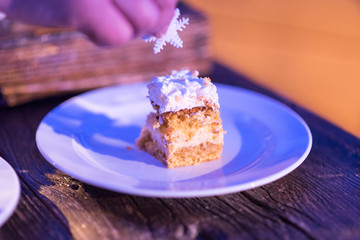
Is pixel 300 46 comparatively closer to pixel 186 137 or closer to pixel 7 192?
pixel 186 137

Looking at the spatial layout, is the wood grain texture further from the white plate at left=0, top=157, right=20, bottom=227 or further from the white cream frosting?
the white plate at left=0, top=157, right=20, bottom=227

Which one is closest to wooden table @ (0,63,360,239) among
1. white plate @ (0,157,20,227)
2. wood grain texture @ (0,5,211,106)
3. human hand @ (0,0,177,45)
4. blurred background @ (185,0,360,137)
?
white plate @ (0,157,20,227)

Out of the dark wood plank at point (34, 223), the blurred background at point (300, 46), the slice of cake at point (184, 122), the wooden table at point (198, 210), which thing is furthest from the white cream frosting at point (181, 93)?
the blurred background at point (300, 46)

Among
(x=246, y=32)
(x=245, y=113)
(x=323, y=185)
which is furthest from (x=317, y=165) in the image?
(x=246, y=32)

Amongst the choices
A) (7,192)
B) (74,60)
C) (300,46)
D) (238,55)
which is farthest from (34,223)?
(300,46)

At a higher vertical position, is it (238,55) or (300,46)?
(300,46)

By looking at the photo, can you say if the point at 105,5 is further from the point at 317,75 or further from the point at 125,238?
the point at 317,75
